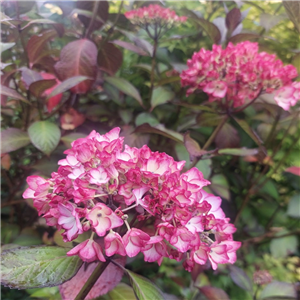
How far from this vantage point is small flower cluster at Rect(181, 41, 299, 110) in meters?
0.68

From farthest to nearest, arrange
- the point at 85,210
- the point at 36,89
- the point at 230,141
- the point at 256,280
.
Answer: the point at 256,280
the point at 230,141
the point at 36,89
the point at 85,210

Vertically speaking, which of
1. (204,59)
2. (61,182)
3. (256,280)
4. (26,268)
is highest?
(204,59)

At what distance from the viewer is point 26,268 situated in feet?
1.45

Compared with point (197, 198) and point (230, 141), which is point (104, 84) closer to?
point (230, 141)

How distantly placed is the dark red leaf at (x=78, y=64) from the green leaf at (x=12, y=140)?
18 cm

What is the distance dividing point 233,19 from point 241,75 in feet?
1.04

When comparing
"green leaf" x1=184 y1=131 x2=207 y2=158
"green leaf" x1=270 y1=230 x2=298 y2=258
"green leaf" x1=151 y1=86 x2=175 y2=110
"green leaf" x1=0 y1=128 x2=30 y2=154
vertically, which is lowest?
"green leaf" x1=270 y1=230 x2=298 y2=258

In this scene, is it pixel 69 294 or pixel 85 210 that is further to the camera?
pixel 69 294

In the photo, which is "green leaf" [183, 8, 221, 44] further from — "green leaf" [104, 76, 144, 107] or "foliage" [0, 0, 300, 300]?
"green leaf" [104, 76, 144, 107]

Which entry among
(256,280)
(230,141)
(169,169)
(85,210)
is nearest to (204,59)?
(230,141)

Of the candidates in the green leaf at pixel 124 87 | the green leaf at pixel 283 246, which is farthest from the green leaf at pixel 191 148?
the green leaf at pixel 283 246

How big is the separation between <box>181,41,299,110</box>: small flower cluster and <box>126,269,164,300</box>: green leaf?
1.45 ft

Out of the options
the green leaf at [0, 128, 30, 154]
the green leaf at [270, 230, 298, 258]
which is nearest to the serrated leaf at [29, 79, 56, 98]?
the green leaf at [0, 128, 30, 154]

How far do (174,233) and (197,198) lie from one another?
0.24ft
